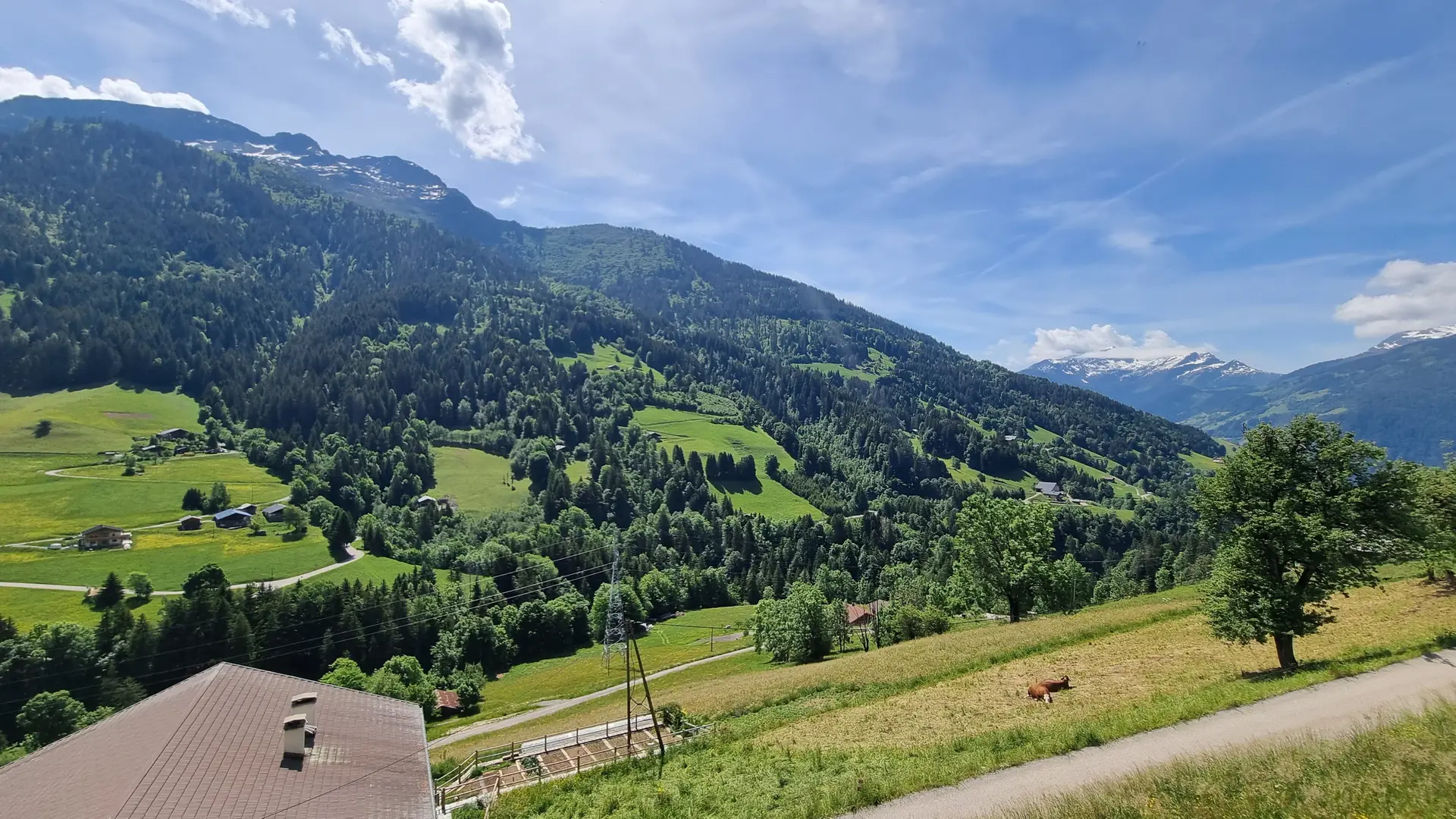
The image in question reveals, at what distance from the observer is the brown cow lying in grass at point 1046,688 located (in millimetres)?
29578

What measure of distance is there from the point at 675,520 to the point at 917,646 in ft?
431

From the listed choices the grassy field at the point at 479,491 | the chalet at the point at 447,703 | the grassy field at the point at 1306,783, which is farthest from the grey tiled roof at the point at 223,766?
the grassy field at the point at 479,491

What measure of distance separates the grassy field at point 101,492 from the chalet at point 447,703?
97.3m

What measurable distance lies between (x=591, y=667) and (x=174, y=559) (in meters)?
83.3

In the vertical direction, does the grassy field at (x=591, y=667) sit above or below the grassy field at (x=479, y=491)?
below

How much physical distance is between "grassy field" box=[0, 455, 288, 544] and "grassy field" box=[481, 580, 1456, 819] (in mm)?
148249

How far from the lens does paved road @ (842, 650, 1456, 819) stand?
1731 cm

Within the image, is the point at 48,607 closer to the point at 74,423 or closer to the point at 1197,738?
the point at 74,423

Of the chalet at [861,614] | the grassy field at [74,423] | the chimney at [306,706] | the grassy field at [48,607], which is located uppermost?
the grassy field at [74,423]

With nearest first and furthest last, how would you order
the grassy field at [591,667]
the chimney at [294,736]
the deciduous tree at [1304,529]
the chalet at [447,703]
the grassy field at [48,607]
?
1. the chimney at [294,736]
2. the deciduous tree at [1304,529]
3. the grassy field at [591,667]
4. the chalet at [447,703]
5. the grassy field at [48,607]

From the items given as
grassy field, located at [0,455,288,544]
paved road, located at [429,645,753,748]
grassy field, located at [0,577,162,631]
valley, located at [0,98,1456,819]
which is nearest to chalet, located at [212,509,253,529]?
valley, located at [0,98,1456,819]

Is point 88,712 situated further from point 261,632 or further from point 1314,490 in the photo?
point 1314,490

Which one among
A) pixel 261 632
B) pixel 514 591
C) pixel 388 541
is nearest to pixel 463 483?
pixel 388 541

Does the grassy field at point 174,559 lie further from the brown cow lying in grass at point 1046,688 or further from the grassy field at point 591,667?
the brown cow lying in grass at point 1046,688
